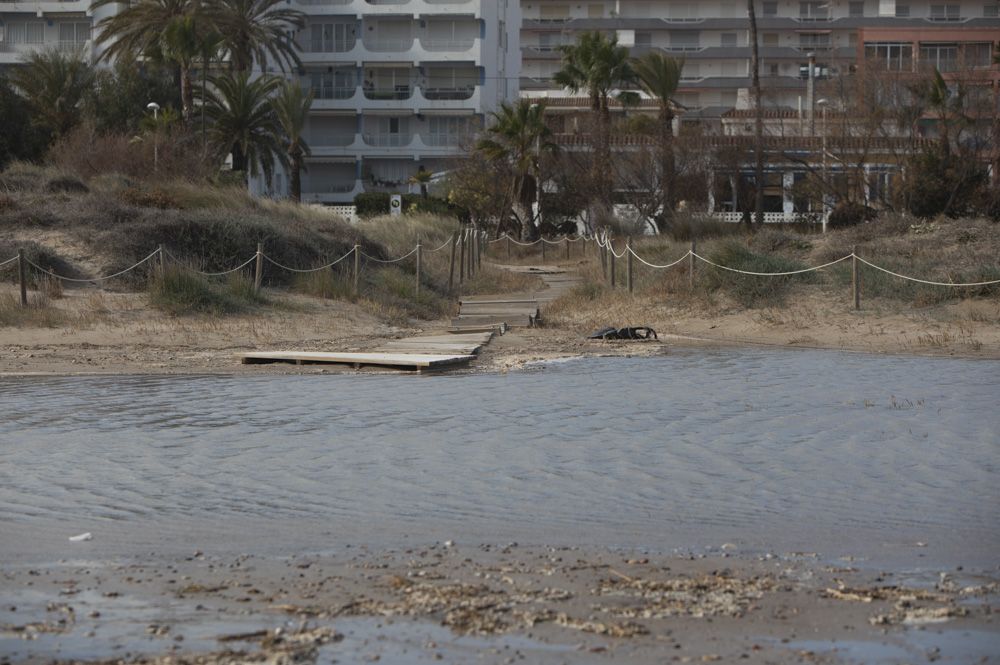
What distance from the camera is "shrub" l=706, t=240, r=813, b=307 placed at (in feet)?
76.8

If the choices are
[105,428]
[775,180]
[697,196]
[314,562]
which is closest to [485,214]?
[697,196]

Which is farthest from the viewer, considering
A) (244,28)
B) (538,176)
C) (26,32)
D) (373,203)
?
(26,32)

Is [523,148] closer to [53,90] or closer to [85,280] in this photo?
[53,90]

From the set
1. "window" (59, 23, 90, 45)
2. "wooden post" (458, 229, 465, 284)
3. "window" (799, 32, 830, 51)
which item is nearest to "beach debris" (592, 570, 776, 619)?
"wooden post" (458, 229, 465, 284)

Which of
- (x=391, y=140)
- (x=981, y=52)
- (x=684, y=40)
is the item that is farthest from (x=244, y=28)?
(x=981, y=52)

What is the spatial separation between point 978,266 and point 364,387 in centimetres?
1219

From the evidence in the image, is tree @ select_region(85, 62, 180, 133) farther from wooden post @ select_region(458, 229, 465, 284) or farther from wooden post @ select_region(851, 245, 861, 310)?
wooden post @ select_region(851, 245, 861, 310)

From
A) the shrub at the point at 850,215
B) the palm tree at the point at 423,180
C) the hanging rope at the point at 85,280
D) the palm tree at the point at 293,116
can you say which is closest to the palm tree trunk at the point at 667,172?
the shrub at the point at 850,215

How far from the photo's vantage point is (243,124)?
55.2m

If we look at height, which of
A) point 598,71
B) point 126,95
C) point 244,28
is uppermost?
point 244,28

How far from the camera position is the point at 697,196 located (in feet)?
171

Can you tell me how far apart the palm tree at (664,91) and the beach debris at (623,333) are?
96.2 feet

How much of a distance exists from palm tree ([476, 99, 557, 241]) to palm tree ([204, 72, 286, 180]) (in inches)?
360

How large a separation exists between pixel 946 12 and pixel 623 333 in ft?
272
